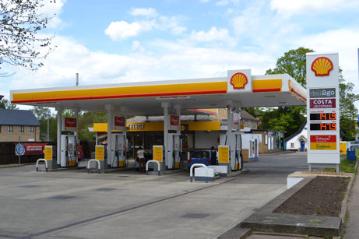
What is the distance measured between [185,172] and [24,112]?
64.4m

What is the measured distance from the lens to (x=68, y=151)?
30.8 m

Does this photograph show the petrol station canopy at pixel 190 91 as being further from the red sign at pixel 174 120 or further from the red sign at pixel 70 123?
the red sign at pixel 70 123

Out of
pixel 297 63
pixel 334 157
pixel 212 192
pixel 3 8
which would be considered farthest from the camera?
pixel 297 63

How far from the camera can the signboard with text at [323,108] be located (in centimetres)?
1906

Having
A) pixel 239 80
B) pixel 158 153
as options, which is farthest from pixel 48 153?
pixel 239 80

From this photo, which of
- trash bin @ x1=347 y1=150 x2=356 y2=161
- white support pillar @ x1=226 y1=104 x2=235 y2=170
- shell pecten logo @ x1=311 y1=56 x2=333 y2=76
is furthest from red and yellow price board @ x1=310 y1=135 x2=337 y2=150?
trash bin @ x1=347 y1=150 x2=356 y2=161

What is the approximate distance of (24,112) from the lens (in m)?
85.9

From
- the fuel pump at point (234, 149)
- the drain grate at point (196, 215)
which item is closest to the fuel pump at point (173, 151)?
the fuel pump at point (234, 149)

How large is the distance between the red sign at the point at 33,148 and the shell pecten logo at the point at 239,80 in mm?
20799

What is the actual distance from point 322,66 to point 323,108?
157 cm

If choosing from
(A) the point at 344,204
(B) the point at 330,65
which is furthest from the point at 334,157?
(A) the point at 344,204

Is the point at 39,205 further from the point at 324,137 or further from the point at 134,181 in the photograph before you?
the point at 324,137

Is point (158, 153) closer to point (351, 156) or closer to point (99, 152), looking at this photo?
point (99, 152)

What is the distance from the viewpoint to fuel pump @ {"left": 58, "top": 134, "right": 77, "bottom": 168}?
30447 mm
